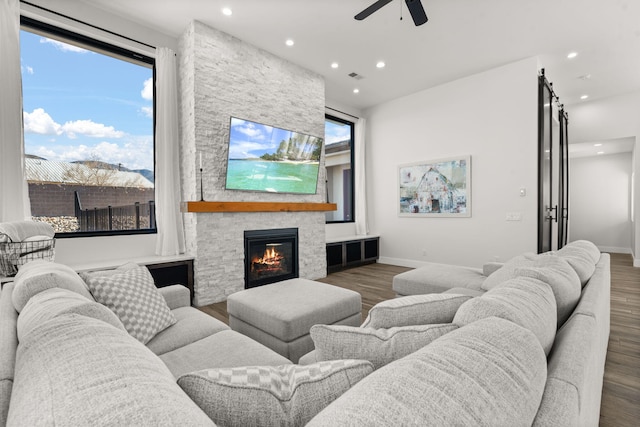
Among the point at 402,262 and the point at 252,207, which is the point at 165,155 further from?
the point at 402,262

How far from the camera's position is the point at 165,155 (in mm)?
3594

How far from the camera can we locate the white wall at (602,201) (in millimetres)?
6996

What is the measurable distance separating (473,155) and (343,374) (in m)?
4.98

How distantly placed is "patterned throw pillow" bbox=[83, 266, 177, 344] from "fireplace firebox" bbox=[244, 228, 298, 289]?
7.26 ft

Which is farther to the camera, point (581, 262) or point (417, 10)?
point (417, 10)

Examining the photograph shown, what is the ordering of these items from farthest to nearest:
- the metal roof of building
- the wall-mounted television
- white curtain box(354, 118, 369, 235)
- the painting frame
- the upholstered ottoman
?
white curtain box(354, 118, 369, 235) → the painting frame → the wall-mounted television → the metal roof of building → the upholstered ottoman

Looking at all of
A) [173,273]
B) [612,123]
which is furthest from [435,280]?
[612,123]

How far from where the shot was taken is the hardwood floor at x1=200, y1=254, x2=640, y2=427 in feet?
5.55

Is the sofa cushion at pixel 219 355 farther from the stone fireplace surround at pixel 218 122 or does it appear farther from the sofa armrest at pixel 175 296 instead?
the stone fireplace surround at pixel 218 122

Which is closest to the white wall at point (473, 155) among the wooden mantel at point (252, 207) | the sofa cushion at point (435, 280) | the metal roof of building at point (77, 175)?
the wooden mantel at point (252, 207)

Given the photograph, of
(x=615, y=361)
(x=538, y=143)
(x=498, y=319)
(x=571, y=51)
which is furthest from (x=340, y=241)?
(x=498, y=319)

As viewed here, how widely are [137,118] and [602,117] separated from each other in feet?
25.3

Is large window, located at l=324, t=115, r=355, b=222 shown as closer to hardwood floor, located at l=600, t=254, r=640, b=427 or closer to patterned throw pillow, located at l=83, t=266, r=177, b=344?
hardwood floor, located at l=600, t=254, r=640, b=427

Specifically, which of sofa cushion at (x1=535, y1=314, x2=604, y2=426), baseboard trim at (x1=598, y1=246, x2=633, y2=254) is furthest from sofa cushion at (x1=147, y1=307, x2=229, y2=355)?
baseboard trim at (x1=598, y1=246, x2=633, y2=254)
